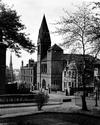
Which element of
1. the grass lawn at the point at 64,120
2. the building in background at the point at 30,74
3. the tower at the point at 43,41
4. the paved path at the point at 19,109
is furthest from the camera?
the building in background at the point at 30,74

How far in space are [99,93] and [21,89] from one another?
19.9 meters

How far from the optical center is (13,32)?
23828 mm

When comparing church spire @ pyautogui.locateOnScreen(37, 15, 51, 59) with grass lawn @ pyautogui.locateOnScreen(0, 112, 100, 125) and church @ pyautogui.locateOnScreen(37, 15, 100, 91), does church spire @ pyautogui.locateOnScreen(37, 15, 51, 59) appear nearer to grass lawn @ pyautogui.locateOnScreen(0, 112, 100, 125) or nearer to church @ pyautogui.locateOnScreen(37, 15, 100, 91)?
church @ pyautogui.locateOnScreen(37, 15, 100, 91)

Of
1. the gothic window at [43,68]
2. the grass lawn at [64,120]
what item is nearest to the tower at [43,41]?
the gothic window at [43,68]

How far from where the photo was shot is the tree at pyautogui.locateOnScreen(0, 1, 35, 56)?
23.0 m

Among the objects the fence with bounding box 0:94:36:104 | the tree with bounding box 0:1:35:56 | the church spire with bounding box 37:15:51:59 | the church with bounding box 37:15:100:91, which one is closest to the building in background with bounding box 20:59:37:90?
the church with bounding box 37:15:100:91

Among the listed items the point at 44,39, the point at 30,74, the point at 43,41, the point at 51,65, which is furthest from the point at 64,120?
the point at 30,74

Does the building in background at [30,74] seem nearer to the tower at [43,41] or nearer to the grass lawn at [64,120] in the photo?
the tower at [43,41]

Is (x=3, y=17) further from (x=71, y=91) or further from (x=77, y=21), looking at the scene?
(x=71, y=91)

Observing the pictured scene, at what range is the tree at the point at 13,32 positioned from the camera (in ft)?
75.4

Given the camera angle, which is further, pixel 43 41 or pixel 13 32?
pixel 43 41

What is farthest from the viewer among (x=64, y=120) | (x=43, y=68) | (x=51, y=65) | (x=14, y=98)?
(x=43, y=68)

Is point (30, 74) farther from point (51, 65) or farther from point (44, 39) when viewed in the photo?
point (51, 65)

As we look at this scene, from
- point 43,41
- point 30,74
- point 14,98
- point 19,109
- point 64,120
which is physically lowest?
point 19,109
